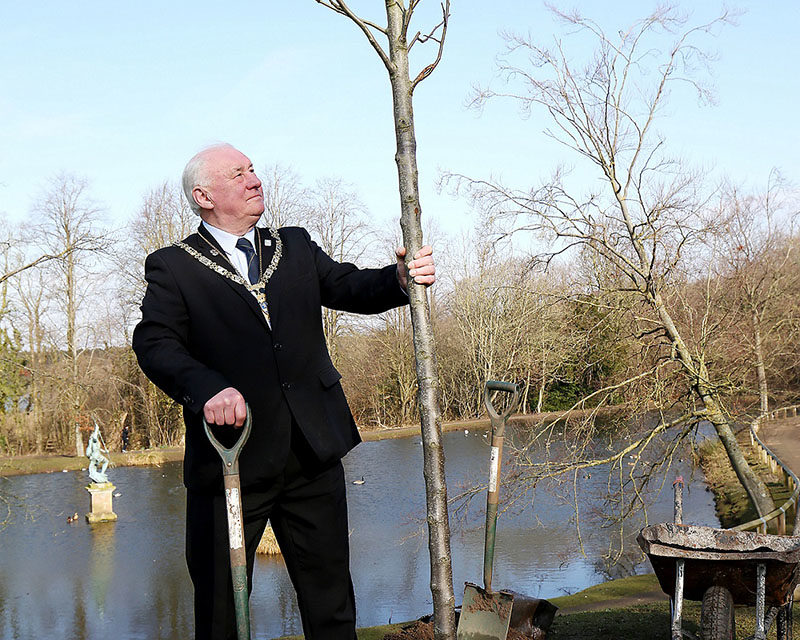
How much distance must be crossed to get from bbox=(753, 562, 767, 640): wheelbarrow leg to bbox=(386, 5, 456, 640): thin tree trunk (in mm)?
1345

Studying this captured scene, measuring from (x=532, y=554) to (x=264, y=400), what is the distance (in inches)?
392

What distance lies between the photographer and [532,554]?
11680 millimetres

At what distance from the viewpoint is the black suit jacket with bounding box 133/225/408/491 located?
2340mm

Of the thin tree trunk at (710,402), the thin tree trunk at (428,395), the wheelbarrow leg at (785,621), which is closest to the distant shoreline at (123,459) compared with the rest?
the thin tree trunk at (710,402)

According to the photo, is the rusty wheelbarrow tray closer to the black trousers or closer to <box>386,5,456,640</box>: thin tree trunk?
<box>386,5,456,640</box>: thin tree trunk

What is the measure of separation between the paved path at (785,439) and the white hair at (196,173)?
45.8 feet

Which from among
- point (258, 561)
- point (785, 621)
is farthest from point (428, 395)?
point (258, 561)

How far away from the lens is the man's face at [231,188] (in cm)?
246

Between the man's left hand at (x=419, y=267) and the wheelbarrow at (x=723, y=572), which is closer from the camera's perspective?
the man's left hand at (x=419, y=267)

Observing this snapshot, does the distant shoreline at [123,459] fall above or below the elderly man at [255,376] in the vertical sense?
below

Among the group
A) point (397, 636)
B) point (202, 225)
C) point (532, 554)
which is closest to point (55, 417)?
point (532, 554)

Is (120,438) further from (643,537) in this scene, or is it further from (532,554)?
(643,537)

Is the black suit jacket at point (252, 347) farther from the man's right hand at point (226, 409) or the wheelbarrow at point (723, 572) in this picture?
the wheelbarrow at point (723, 572)

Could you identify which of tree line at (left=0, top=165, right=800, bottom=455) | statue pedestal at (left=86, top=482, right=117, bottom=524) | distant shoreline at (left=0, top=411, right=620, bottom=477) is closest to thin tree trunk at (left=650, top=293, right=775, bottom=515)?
tree line at (left=0, top=165, right=800, bottom=455)
